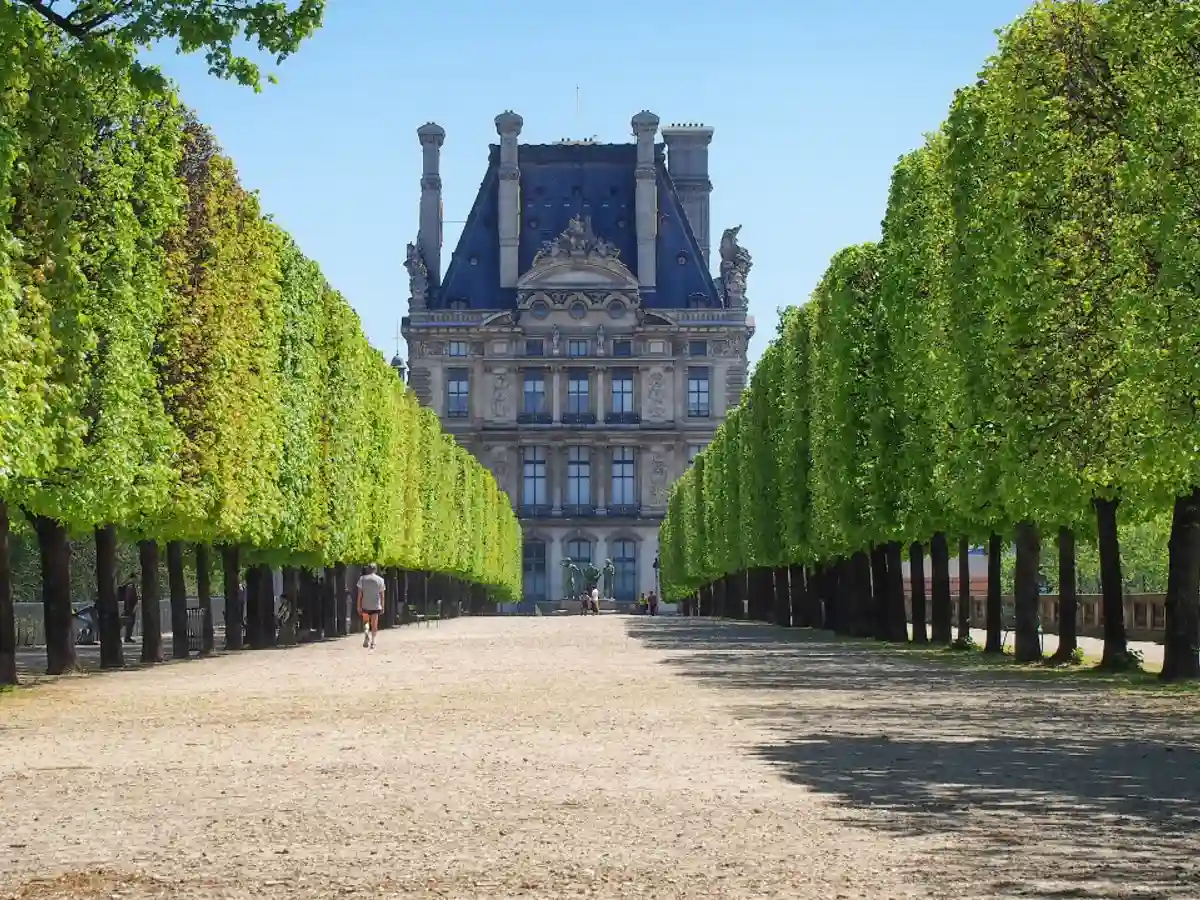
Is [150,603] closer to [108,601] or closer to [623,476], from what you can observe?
[108,601]

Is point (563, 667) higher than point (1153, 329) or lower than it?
lower

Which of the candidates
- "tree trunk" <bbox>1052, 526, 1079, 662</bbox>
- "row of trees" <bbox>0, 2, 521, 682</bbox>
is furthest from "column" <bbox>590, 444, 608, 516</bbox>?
"tree trunk" <bbox>1052, 526, 1079, 662</bbox>

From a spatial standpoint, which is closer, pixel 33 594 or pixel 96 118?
pixel 96 118

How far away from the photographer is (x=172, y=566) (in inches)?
1649

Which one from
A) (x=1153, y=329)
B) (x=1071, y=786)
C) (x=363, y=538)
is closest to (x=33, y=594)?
(x=363, y=538)

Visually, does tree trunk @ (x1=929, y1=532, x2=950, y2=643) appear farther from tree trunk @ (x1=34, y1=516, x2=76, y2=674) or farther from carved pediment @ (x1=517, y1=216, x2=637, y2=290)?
carved pediment @ (x1=517, y1=216, x2=637, y2=290)

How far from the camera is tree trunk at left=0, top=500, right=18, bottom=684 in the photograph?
29.4m

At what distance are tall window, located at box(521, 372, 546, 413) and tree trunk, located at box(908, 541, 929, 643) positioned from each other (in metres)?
112

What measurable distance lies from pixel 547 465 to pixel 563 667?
127 m

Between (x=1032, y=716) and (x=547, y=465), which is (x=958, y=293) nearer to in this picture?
(x=1032, y=716)

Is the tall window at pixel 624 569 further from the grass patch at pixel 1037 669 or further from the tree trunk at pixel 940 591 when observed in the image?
the grass patch at pixel 1037 669

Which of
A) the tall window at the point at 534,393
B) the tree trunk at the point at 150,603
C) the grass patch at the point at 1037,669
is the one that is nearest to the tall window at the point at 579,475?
the tall window at the point at 534,393

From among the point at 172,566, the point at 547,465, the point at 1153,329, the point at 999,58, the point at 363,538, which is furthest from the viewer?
the point at 547,465

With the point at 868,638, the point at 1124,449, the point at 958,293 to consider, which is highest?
the point at 958,293
